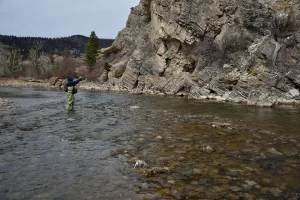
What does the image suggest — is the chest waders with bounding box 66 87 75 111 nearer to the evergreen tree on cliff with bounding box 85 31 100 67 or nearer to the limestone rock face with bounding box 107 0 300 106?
the limestone rock face with bounding box 107 0 300 106

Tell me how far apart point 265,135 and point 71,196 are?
8.81 meters

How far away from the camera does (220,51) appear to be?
1592 inches

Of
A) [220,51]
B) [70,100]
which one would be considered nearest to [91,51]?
[220,51]

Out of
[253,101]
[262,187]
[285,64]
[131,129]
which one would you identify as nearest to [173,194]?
[262,187]

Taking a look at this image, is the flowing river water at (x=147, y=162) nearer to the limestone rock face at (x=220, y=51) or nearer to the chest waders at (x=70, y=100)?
the chest waders at (x=70, y=100)

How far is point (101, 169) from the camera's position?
6887 millimetres

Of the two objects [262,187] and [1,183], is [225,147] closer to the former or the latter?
[262,187]

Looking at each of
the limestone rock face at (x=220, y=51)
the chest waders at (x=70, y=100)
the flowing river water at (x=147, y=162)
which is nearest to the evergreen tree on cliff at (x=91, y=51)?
the limestone rock face at (x=220, y=51)

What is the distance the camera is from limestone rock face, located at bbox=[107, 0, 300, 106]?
30911 mm

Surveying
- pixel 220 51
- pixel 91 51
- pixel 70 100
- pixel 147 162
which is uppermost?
pixel 91 51

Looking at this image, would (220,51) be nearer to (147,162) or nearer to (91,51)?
(147,162)

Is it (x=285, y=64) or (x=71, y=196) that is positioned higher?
(x=285, y=64)

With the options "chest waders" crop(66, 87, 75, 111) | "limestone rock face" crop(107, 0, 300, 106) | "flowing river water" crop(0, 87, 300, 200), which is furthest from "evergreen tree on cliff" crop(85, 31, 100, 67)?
"flowing river water" crop(0, 87, 300, 200)

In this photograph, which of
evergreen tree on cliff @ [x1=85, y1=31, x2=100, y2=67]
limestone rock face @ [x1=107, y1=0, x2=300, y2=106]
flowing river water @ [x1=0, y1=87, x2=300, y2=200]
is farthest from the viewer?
evergreen tree on cliff @ [x1=85, y1=31, x2=100, y2=67]
